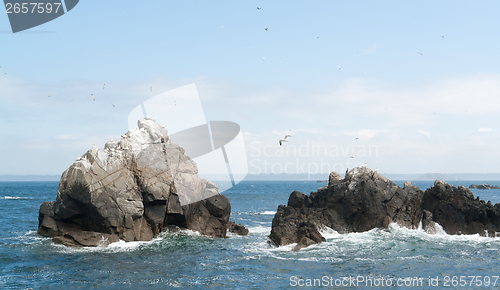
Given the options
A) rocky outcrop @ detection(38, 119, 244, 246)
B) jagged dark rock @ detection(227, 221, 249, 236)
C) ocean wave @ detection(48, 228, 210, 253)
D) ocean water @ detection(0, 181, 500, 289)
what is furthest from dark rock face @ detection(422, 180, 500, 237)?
ocean wave @ detection(48, 228, 210, 253)

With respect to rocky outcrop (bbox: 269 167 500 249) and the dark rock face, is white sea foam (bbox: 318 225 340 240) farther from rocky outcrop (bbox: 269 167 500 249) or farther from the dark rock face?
the dark rock face

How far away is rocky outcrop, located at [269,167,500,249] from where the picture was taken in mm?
27797

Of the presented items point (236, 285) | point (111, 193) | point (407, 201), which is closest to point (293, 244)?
point (236, 285)

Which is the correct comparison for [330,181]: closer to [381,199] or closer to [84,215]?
[381,199]

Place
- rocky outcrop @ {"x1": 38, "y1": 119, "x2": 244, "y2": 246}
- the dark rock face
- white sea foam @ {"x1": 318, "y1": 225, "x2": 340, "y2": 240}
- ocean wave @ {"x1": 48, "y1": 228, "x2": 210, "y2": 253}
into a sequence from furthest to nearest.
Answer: white sea foam @ {"x1": 318, "y1": 225, "x2": 340, "y2": 240} < the dark rock face < rocky outcrop @ {"x1": 38, "y1": 119, "x2": 244, "y2": 246} < ocean wave @ {"x1": 48, "y1": 228, "x2": 210, "y2": 253}

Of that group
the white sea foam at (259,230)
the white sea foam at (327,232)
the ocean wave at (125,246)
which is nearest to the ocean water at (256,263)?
the ocean wave at (125,246)

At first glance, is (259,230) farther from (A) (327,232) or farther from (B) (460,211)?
(B) (460,211)

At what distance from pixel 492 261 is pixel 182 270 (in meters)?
17.5

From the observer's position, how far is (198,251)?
938 inches

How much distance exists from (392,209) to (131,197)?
1935 cm

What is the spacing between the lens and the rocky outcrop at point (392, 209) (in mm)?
27797

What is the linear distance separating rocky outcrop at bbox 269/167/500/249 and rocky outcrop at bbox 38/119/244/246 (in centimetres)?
649

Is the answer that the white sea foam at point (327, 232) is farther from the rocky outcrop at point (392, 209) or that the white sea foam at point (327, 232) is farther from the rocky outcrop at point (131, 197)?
the rocky outcrop at point (131, 197)

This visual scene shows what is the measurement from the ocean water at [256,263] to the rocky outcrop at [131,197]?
1054 mm
